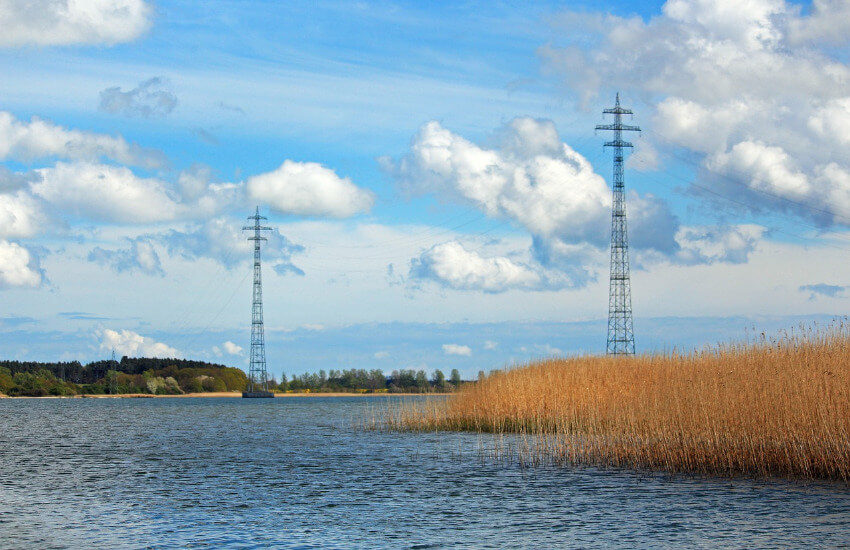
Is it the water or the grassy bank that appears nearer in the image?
the water

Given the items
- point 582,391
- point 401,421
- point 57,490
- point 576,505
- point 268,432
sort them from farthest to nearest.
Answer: point 268,432 → point 401,421 → point 582,391 → point 57,490 → point 576,505

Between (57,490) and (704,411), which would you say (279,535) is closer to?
(57,490)

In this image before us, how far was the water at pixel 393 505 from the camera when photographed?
1714 cm

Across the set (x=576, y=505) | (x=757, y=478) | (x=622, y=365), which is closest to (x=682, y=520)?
(x=576, y=505)

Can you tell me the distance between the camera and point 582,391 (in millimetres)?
34688

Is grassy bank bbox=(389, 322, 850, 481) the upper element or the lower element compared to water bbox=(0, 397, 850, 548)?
upper

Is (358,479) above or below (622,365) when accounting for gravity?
below

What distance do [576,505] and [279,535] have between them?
6.83 m

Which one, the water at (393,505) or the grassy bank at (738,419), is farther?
the grassy bank at (738,419)

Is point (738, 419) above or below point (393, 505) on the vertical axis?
above

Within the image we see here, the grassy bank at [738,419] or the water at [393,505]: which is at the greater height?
the grassy bank at [738,419]

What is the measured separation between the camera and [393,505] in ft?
69.7

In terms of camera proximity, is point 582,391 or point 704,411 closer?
point 704,411

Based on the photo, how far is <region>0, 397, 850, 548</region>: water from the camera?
1714 cm
